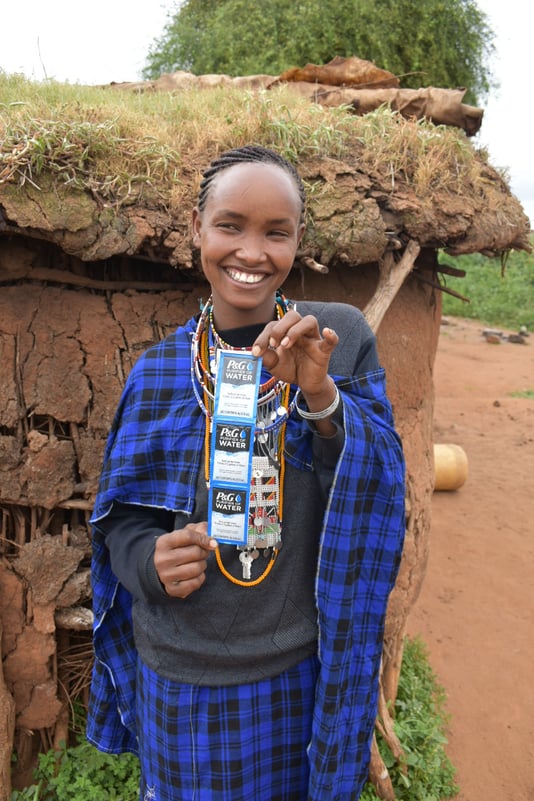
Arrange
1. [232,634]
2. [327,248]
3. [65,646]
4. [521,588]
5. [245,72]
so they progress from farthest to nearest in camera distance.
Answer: [245,72] → [521,588] → [65,646] → [327,248] → [232,634]

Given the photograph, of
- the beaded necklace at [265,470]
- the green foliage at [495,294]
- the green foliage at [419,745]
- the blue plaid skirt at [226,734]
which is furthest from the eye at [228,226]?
the green foliage at [495,294]

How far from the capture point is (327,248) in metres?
2.56

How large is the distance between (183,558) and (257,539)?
0.58ft

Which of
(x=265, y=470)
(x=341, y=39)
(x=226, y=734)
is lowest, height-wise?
(x=226, y=734)

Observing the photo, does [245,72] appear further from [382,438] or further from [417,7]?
[382,438]

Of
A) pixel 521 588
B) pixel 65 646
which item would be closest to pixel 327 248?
pixel 65 646

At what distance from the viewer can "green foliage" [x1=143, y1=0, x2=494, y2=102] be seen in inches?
336

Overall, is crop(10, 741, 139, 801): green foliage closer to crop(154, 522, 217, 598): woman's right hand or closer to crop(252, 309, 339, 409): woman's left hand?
crop(154, 522, 217, 598): woman's right hand

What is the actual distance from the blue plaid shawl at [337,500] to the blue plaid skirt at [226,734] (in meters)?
0.06

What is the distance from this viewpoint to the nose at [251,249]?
4.34 feet

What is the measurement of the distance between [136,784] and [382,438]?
2118mm

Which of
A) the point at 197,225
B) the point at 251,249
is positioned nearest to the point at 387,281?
the point at 197,225

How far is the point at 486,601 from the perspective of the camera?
4.90 m

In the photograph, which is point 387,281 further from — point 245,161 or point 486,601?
point 486,601
